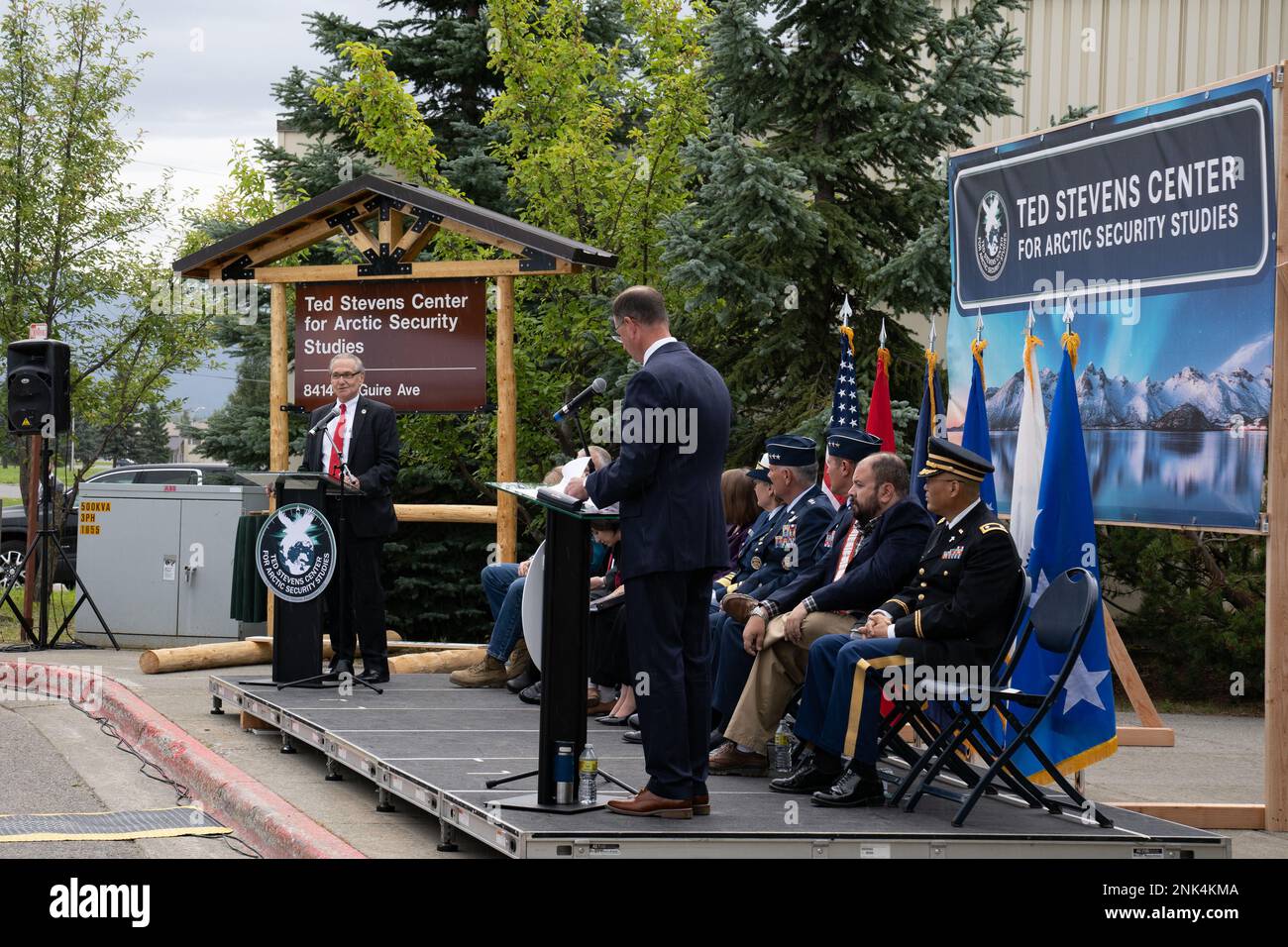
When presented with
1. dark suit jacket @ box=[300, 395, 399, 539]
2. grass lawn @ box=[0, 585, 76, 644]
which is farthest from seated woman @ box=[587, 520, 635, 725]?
grass lawn @ box=[0, 585, 76, 644]

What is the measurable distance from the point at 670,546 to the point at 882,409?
404 centimetres

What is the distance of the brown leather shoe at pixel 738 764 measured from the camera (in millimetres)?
6891

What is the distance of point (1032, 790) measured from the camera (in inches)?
245

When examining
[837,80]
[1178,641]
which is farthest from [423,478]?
[1178,641]

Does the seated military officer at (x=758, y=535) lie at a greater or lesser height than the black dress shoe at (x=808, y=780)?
greater

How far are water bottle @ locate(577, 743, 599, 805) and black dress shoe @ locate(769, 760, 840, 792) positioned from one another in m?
0.97

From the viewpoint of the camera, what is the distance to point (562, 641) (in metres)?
5.89

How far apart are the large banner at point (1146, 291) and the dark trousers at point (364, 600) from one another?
12.8 feet

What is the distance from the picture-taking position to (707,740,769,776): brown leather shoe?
689cm

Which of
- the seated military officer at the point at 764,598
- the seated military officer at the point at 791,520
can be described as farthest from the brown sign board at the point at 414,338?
the seated military officer at the point at 764,598

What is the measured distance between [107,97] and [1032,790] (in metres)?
15.3

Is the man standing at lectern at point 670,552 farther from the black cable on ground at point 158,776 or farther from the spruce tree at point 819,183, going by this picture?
the spruce tree at point 819,183

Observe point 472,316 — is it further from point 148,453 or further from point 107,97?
point 148,453

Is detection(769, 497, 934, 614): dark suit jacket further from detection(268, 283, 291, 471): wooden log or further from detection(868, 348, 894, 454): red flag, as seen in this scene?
detection(268, 283, 291, 471): wooden log
